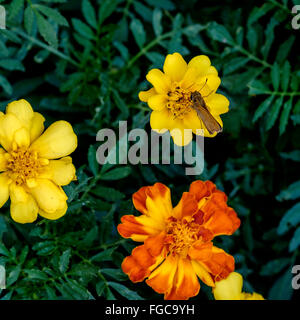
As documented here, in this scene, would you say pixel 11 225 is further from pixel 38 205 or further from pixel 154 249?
pixel 154 249

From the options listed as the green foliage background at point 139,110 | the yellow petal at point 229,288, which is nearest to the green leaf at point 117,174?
the green foliage background at point 139,110

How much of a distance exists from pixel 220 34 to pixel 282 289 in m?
1.07

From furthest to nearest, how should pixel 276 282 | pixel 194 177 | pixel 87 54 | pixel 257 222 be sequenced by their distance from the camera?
pixel 257 222, pixel 276 282, pixel 87 54, pixel 194 177

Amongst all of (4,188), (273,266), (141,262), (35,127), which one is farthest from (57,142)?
(273,266)

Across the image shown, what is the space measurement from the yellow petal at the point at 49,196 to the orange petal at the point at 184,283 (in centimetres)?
39

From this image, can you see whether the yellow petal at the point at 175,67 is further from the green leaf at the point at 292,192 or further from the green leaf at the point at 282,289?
the green leaf at the point at 282,289

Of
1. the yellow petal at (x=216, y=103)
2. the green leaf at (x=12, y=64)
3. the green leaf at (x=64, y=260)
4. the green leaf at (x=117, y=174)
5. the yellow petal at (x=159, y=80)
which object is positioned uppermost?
the green leaf at (x=12, y=64)

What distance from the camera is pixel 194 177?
1.78 m

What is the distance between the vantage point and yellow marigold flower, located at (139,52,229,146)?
1.43 meters

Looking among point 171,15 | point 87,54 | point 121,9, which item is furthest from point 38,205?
point 171,15

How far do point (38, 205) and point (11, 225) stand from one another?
503 millimetres

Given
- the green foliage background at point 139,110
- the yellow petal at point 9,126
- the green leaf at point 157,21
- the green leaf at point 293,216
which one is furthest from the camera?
the green leaf at point 157,21

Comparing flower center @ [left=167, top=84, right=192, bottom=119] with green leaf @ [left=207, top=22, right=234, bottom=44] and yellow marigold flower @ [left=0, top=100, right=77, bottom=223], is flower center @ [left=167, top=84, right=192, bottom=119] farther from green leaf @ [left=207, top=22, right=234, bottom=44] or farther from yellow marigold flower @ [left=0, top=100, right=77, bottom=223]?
green leaf @ [left=207, top=22, right=234, bottom=44]

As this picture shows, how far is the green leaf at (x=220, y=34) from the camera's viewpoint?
6.27ft
